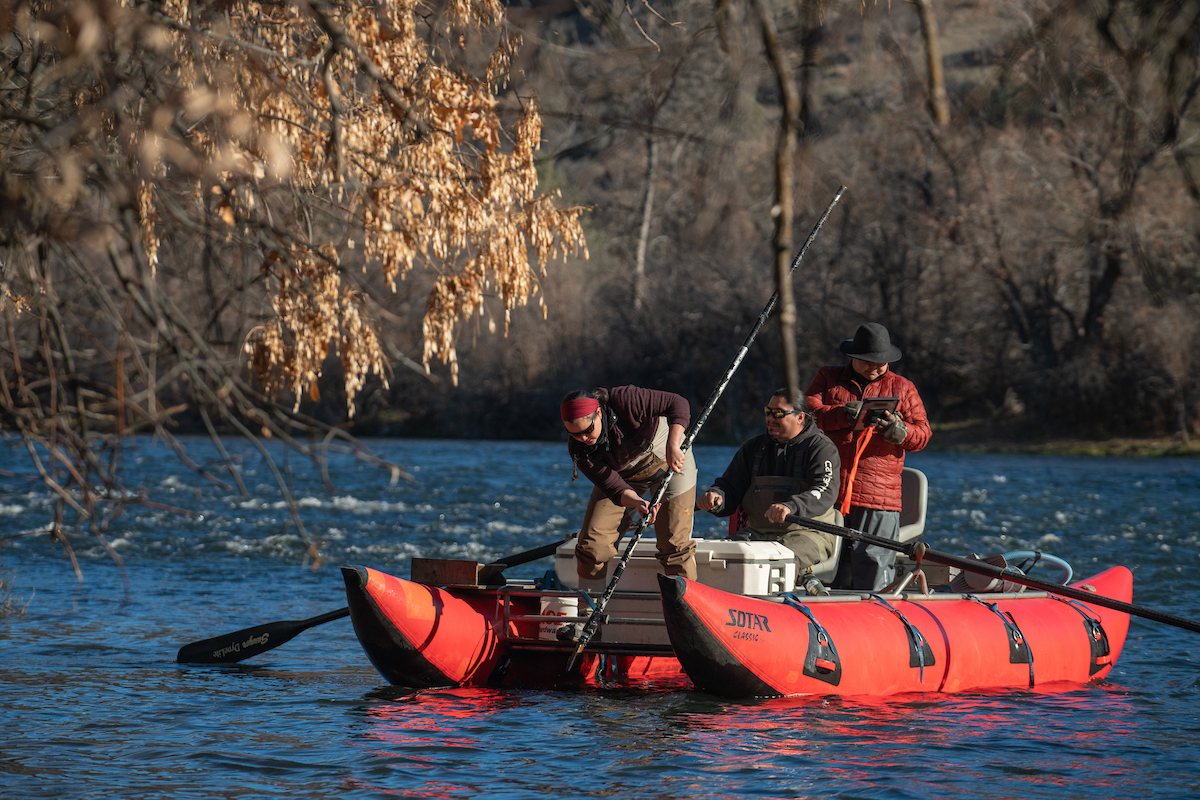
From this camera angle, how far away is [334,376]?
36.5m

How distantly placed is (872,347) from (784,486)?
101 centimetres

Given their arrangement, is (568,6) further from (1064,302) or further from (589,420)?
(1064,302)

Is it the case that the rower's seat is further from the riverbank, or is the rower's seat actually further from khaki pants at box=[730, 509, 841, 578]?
the riverbank

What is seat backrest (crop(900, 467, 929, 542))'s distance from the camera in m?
9.10

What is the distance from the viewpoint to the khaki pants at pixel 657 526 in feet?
25.7

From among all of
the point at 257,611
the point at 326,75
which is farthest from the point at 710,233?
the point at 257,611

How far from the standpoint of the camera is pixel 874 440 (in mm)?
8523

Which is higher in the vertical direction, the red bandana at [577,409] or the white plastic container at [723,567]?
the red bandana at [577,409]

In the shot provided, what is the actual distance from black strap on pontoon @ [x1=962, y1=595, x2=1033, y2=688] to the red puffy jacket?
0.88 meters

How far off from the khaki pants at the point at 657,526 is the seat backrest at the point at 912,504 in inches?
71.4

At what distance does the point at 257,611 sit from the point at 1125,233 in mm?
10157

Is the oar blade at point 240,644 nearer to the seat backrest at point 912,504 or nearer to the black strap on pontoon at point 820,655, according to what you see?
the black strap on pontoon at point 820,655

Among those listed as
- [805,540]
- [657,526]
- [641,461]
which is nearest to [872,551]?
[805,540]

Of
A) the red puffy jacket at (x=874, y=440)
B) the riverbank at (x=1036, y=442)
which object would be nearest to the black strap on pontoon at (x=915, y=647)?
the red puffy jacket at (x=874, y=440)
